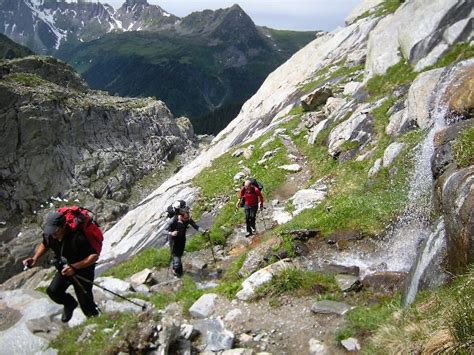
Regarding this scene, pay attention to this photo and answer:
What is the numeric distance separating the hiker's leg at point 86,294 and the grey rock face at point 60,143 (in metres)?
141

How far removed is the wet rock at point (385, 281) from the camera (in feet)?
44.9

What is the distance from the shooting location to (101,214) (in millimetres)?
127125

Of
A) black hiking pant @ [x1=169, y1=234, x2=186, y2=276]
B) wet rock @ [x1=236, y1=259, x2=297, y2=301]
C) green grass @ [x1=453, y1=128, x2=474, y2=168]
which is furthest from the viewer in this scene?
black hiking pant @ [x1=169, y1=234, x2=186, y2=276]

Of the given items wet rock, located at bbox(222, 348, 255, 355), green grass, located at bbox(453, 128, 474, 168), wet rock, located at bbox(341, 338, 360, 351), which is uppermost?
green grass, located at bbox(453, 128, 474, 168)

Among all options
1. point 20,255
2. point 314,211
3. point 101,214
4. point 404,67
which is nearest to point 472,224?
point 314,211

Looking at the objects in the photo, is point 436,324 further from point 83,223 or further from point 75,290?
point 75,290

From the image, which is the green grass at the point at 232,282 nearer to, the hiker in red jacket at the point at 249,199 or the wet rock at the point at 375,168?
the hiker in red jacket at the point at 249,199

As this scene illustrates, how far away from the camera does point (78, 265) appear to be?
11.6 meters

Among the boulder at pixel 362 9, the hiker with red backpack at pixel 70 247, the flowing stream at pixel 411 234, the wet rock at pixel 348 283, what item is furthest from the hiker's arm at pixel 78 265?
the boulder at pixel 362 9

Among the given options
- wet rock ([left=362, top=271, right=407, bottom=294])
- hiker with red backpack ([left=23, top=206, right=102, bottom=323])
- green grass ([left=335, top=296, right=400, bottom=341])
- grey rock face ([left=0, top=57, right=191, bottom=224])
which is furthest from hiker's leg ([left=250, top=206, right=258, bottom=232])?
grey rock face ([left=0, top=57, right=191, bottom=224])

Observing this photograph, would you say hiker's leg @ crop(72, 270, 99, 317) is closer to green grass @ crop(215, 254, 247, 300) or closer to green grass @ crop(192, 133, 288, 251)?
green grass @ crop(215, 254, 247, 300)

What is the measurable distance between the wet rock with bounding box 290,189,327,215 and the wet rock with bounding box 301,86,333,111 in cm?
1908

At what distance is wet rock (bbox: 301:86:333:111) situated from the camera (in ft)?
136

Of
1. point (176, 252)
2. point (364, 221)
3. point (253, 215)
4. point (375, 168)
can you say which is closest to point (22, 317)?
point (176, 252)
